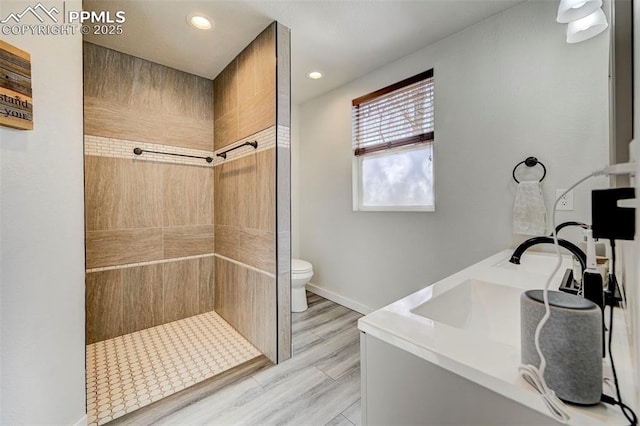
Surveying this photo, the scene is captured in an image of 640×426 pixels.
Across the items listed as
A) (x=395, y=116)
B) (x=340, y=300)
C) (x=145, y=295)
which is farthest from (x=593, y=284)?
(x=145, y=295)

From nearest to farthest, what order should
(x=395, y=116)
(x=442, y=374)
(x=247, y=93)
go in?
(x=442, y=374) → (x=247, y=93) → (x=395, y=116)

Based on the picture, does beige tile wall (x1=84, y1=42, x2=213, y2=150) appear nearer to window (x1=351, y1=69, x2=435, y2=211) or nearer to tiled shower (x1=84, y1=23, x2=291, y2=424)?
tiled shower (x1=84, y1=23, x2=291, y2=424)

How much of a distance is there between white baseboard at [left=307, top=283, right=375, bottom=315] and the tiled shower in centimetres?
98

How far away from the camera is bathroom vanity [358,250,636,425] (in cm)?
47

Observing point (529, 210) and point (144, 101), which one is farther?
point (144, 101)

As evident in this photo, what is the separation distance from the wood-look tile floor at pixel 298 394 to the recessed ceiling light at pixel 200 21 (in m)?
2.42

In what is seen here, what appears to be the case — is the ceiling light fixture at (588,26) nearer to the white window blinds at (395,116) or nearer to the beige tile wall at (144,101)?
the white window blinds at (395,116)

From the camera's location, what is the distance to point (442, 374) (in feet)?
1.86

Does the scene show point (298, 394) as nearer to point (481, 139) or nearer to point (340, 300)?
point (340, 300)

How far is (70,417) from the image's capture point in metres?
1.23

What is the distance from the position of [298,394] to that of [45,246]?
1470 mm

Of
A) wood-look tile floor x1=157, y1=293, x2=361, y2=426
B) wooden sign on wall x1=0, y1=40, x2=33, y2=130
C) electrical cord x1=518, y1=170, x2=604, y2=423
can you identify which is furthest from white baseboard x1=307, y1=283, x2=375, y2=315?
wooden sign on wall x1=0, y1=40, x2=33, y2=130

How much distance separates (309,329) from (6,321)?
1847mm

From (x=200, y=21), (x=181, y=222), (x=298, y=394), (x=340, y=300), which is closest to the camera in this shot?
(x=298, y=394)
